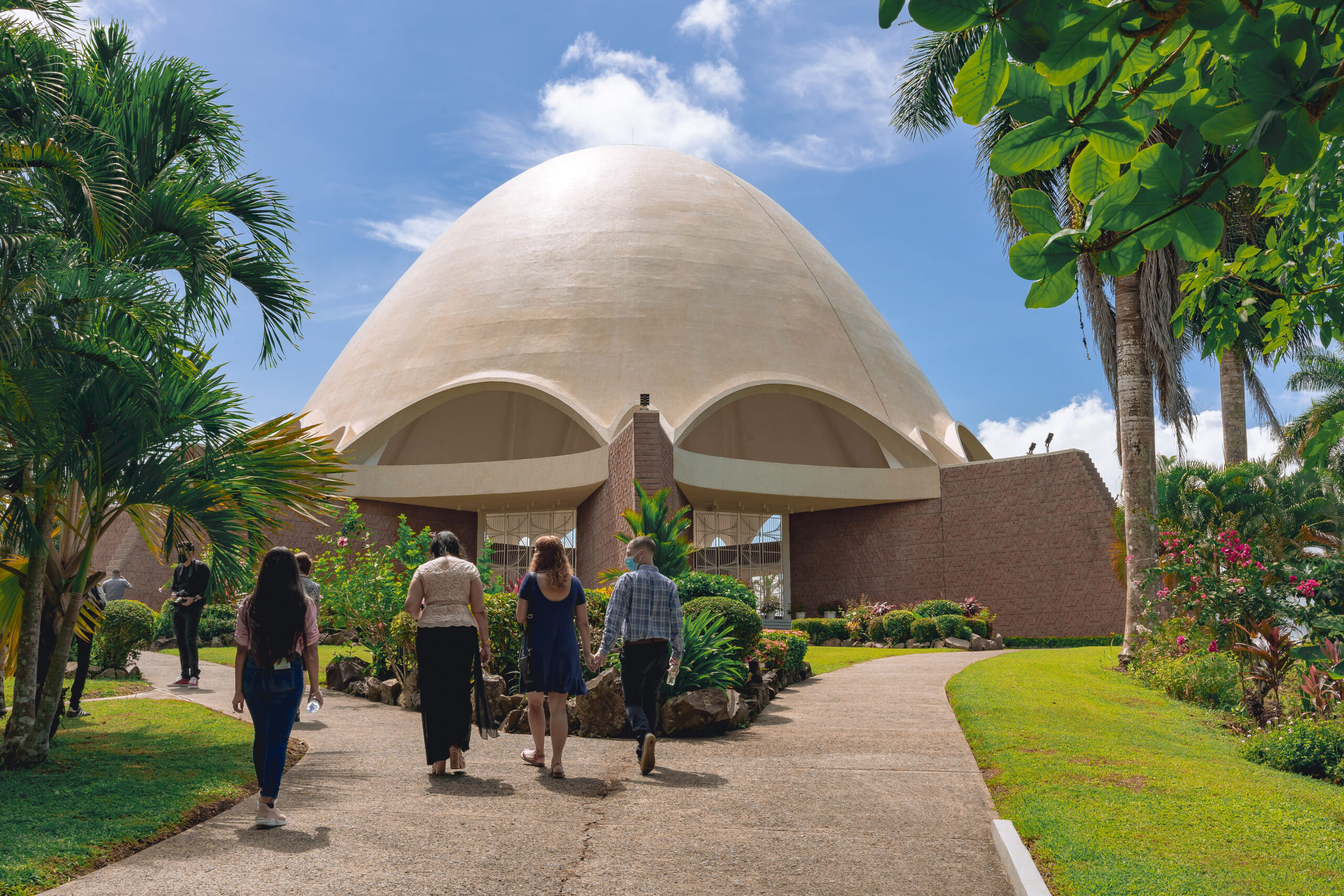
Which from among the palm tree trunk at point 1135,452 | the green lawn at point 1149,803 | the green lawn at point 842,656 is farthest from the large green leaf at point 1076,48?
the palm tree trunk at point 1135,452

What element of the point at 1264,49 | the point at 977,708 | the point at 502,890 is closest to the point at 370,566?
the point at 977,708

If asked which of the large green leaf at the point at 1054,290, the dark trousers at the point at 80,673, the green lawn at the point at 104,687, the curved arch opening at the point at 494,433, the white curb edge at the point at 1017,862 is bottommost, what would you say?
the green lawn at the point at 104,687

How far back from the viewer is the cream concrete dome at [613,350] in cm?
2566

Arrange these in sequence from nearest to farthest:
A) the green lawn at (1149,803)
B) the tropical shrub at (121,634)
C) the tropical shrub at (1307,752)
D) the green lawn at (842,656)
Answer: the green lawn at (1149,803), the tropical shrub at (1307,752), the tropical shrub at (121,634), the green lawn at (842,656)

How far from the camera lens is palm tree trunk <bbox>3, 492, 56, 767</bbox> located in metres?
6.50

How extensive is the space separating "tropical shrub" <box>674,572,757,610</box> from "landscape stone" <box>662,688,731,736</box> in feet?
8.28

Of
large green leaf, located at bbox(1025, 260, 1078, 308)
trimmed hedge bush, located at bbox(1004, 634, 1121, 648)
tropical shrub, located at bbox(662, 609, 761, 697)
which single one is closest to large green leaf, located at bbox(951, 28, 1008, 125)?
large green leaf, located at bbox(1025, 260, 1078, 308)

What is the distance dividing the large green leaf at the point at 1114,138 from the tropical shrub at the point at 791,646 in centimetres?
1013

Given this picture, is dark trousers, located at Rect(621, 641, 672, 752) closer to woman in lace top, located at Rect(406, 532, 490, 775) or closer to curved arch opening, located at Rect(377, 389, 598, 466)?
woman in lace top, located at Rect(406, 532, 490, 775)

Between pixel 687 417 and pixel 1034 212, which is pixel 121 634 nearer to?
pixel 1034 212

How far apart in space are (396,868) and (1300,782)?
6.07 m

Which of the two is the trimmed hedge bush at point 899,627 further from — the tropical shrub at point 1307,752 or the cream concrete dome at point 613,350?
the tropical shrub at point 1307,752

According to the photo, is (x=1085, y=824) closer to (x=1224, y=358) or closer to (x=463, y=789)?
(x=463, y=789)

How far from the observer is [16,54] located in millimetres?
7070
